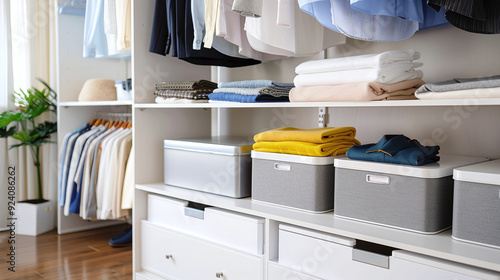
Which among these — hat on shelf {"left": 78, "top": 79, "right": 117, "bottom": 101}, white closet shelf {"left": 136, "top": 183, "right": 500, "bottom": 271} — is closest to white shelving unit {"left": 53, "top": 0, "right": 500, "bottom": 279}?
white closet shelf {"left": 136, "top": 183, "right": 500, "bottom": 271}

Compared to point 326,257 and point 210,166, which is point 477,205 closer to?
point 326,257

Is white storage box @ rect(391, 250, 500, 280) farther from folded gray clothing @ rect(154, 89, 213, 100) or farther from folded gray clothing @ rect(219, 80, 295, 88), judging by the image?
folded gray clothing @ rect(154, 89, 213, 100)

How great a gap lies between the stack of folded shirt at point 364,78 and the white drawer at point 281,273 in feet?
2.02

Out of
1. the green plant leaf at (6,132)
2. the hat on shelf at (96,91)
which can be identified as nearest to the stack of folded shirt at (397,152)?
the hat on shelf at (96,91)

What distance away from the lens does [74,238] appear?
10.9ft

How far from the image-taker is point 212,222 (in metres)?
2.05

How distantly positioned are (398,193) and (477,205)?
23 cm

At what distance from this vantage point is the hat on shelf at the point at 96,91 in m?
3.23

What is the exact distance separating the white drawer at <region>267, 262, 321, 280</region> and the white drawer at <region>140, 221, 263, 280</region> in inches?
2.0

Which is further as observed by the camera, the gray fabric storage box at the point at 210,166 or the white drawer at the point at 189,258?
the gray fabric storage box at the point at 210,166

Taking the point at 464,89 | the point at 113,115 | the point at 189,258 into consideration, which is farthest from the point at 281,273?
the point at 113,115

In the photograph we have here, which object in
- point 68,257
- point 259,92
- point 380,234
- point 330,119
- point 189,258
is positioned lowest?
point 68,257

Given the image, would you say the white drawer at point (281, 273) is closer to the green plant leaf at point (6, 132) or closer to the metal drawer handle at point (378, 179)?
the metal drawer handle at point (378, 179)

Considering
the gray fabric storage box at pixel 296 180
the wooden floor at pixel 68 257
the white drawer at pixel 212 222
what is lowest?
the wooden floor at pixel 68 257
